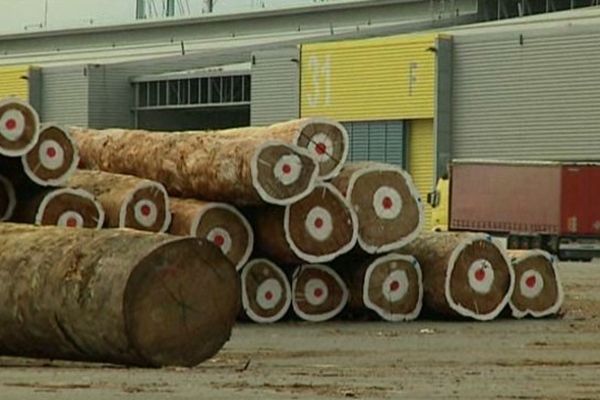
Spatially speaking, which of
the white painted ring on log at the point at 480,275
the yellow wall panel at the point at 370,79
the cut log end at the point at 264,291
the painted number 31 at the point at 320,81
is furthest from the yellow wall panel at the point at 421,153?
the cut log end at the point at 264,291

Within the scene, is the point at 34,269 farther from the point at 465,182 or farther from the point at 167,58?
the point at 167,58

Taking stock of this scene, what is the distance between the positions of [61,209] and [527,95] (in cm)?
4535

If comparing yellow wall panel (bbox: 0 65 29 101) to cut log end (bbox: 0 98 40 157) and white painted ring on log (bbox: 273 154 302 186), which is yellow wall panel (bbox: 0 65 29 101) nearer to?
cut log end (bbox: 0 98 40 157)

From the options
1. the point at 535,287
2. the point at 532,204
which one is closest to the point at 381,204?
the point at 535,287

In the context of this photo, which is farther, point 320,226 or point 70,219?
point 320,226

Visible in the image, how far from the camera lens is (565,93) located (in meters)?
65.1

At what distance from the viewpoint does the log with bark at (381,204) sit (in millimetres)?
23031

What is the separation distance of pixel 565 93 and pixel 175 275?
5107 centimetres

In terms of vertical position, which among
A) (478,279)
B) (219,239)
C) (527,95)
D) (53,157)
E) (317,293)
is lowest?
(317,293)

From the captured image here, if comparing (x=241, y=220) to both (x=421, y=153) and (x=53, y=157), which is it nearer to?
(x=53, y=157)

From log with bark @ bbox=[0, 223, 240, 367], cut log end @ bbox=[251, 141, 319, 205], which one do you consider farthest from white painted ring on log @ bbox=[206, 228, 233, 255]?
log with bark @ bbox=[0, 223, 240, 367]

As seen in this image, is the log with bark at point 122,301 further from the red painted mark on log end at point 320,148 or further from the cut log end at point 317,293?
the cut log end at point 317,293

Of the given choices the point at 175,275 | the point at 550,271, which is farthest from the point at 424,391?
the point at 550,271

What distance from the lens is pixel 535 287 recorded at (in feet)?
80.2
